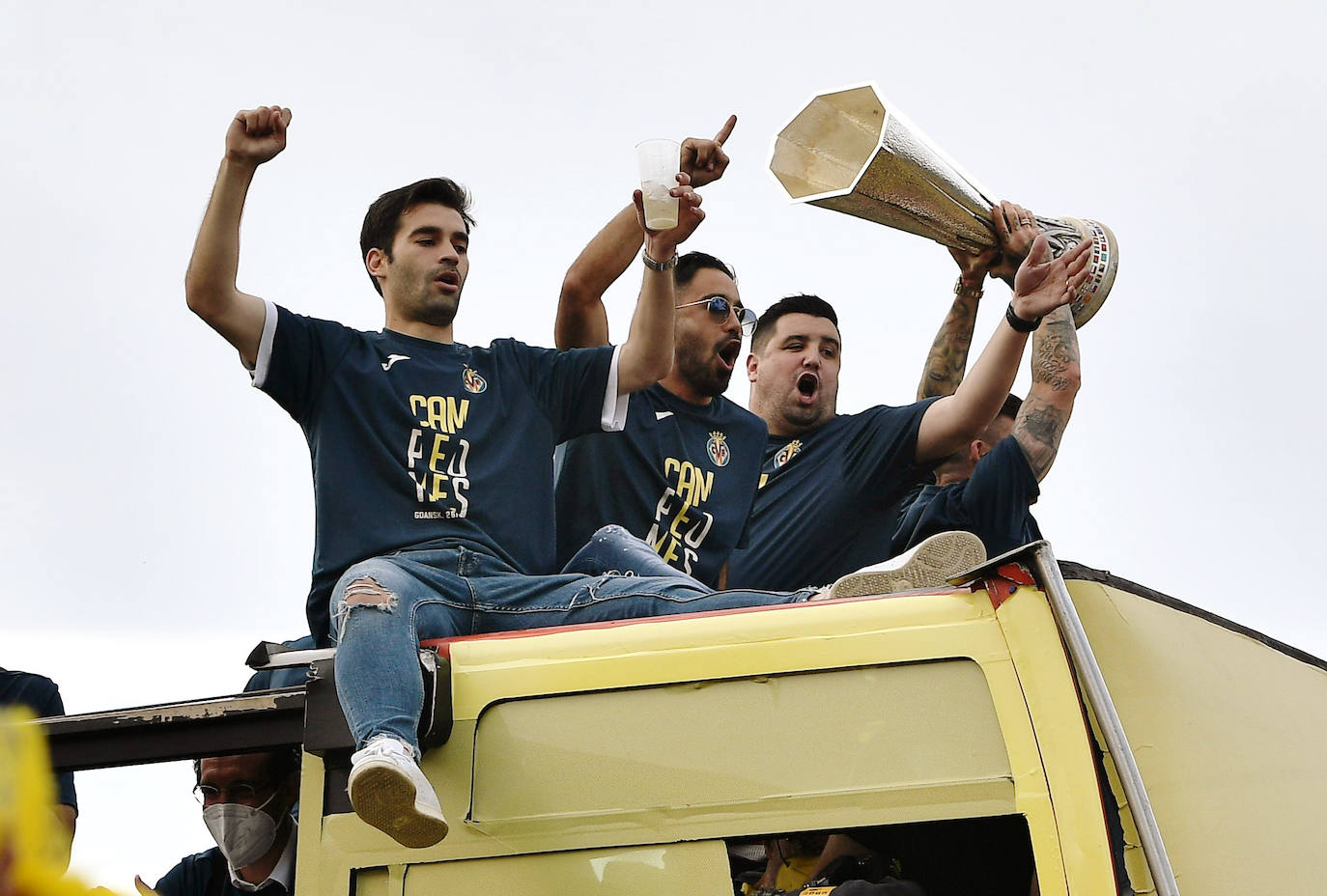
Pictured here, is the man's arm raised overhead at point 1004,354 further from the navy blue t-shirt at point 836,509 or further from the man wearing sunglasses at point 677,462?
the man wearing sunglasses at point 677,462

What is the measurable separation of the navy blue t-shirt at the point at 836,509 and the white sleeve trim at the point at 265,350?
5.89 feet

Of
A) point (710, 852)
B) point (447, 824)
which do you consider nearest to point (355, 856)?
point (447, 824)

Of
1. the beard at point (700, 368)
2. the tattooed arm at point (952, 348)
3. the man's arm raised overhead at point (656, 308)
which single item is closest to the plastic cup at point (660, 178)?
the man's arm raised overhead at point (656, 308)

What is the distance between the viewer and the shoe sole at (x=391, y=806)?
240 centimetres

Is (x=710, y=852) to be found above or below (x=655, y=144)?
below

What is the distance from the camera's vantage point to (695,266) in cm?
513

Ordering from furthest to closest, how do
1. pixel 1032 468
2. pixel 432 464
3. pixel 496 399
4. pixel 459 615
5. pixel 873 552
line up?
pixel 873 552
pixel 1032 468
pixel 496 399
pixel 432 464
pixel 459 615

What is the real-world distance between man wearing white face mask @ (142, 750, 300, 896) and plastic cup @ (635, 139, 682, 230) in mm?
1650

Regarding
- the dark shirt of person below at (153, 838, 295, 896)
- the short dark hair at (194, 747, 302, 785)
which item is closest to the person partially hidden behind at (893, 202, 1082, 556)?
the short dark hair at (194, 747, 302, 785)

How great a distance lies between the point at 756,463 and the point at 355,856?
7.79 feet

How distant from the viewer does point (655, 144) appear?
3.62 meters

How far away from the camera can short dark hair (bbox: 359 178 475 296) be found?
4066 millimetres

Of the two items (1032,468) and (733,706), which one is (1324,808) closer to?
(733,706)

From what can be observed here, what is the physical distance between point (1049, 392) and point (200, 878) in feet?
9.80
